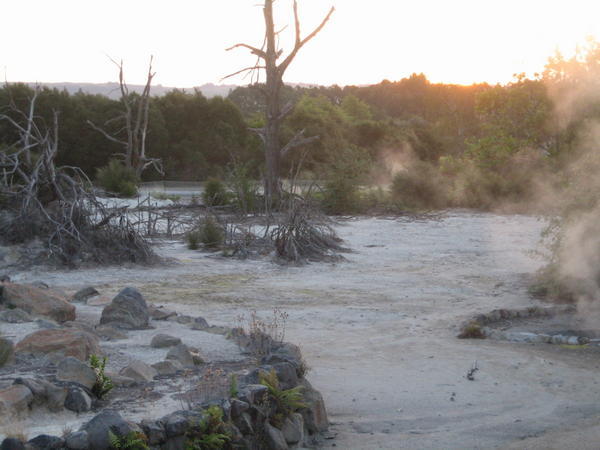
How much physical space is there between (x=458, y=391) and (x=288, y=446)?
1934 mm

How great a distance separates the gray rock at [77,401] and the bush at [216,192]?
17710 mm

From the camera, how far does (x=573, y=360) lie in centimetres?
848

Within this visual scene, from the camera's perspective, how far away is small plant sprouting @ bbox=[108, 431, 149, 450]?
4.81 metres

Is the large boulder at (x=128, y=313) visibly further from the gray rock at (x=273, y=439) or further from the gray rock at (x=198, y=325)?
the gray rock at (x=273, y=439)

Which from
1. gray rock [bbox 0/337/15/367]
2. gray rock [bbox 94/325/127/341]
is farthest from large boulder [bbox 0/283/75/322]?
gray rock [bbox 0/337/15/367]

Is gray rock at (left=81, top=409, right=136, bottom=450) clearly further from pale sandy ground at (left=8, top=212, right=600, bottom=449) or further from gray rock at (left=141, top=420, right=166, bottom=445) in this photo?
pale sandy ground at (left=8, top=212, right=600, bottom=449)

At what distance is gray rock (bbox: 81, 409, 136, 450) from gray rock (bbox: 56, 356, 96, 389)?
1008 millimetres

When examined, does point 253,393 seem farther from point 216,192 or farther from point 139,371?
point 216,192

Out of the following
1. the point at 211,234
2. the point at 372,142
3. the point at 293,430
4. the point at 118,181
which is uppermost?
the point at 372,142

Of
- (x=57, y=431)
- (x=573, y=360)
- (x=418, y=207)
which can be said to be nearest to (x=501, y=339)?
(x=573, y=360)

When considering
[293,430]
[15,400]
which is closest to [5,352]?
[15,400]

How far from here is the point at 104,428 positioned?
4883 millimetres

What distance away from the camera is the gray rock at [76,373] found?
5.98 m

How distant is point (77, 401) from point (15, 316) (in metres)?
3.04
